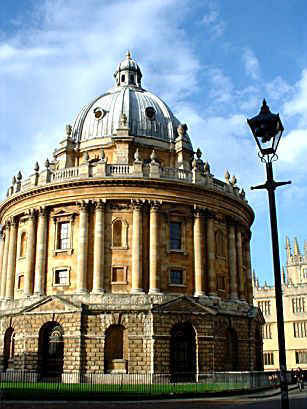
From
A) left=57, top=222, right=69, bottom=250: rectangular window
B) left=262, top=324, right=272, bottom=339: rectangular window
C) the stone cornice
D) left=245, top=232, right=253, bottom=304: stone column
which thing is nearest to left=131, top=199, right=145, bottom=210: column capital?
the stone cornice

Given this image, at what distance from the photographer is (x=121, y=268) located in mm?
41000

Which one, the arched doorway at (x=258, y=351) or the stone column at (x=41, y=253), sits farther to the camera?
the arched doorway at (x=258, y=351)

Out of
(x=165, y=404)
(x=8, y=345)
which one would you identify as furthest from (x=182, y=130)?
(x=165, y=404)

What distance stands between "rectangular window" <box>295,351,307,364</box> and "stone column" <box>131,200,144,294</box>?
166ft

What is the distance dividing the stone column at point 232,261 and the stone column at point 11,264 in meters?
18.9

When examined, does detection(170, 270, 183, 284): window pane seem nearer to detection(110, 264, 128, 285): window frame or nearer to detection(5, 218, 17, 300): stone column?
detection(110, 264, 128, 285): window frame

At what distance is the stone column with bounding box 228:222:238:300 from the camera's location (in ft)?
149

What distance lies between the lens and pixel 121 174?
140ft

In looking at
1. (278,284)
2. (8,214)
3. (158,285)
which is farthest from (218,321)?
(278,284)

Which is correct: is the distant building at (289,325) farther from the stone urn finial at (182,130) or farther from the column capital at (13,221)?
the column capital at (13,221)

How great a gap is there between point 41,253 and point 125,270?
24.3ft

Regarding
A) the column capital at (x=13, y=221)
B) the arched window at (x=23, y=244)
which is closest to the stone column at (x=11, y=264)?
the column capital at (x=13, y=221)

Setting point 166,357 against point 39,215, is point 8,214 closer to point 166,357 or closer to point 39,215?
point 39,215

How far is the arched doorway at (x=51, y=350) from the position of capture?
39219 millimetres
